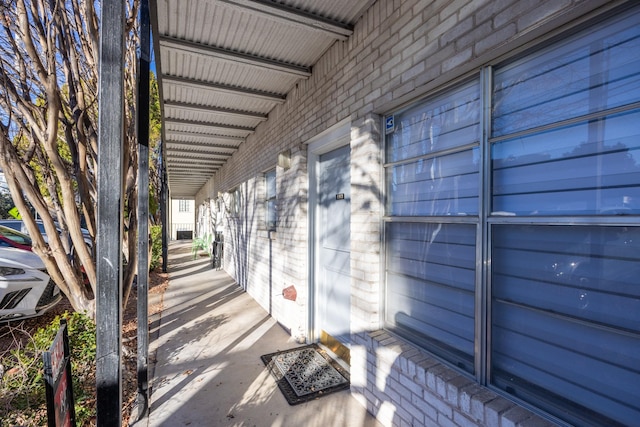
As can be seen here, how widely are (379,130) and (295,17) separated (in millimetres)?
1251

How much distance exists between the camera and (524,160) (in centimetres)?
176

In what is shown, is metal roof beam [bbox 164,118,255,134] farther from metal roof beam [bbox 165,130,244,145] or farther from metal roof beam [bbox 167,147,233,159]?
metal roof beam [bbox 167,147,233,159]

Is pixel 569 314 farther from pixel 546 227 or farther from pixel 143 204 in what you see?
pixel 143 204

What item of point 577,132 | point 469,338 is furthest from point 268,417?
point 577,132

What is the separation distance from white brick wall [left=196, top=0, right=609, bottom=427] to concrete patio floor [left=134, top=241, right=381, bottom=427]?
34 centimetres

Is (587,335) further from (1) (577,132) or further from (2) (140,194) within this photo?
(2) (140,194)

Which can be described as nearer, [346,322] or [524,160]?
[524,160]

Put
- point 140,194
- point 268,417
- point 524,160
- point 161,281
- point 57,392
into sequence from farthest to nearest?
point 161,281 → point 140,194 → point 268,417 → point 524,160 → point 57,392

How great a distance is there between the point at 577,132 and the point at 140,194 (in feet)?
10.5

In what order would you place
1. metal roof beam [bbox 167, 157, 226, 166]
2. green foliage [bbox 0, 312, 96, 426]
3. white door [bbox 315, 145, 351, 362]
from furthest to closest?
metal roof beam [bbox 167, 157, 226, 166] → white door [bbox 315, 145, 351, 362] → green foliage [bbox 0, 312, 96, 426]

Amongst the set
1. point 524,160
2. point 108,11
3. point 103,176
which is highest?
point 108,11

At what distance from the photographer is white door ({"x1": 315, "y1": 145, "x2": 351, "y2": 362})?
3.61 m

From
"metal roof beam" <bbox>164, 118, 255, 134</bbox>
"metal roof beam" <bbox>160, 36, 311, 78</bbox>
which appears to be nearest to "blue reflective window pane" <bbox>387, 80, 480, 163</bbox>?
"metal roof beam" <bbox>160, 36, 311, 78</bbox>

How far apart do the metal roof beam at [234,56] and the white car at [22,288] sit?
3680 mm
